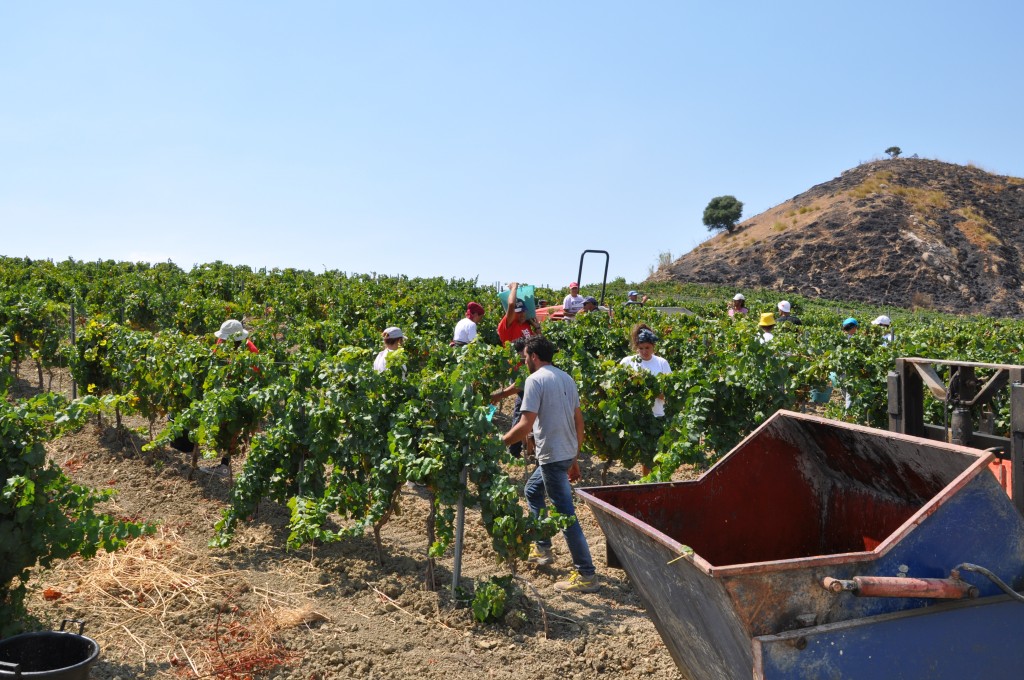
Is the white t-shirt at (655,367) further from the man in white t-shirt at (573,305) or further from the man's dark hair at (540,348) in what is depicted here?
the man in white t-shirt at (573,305)

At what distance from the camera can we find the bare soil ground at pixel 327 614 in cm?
439

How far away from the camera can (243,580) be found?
18.0ft

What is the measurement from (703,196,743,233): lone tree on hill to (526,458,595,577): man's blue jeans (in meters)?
65.9

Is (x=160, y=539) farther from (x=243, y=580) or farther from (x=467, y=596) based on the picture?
(x=467, y=596)

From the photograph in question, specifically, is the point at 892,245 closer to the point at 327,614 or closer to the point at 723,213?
the point at 723,213

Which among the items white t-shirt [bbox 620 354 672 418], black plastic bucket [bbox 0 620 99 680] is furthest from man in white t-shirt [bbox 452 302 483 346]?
black plastic bucket [bbox 0 620 99 680]

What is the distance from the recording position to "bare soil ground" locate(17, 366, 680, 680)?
439 centimetres

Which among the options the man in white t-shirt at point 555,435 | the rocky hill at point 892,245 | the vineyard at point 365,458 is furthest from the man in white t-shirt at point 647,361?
→ the rocky hill at point 892,245

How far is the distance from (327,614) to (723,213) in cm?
6850

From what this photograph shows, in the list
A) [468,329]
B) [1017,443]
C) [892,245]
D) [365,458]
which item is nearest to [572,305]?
[468,329]

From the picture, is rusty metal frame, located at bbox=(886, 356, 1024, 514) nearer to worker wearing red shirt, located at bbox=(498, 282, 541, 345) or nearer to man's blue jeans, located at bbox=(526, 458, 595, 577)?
man's blue jeans, located at bbox=(526, 458, 595, 577)

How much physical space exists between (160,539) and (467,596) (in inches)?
104

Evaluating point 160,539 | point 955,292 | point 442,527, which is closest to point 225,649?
point 442,527

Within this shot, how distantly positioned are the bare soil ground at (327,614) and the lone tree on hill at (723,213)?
66.0 metres
